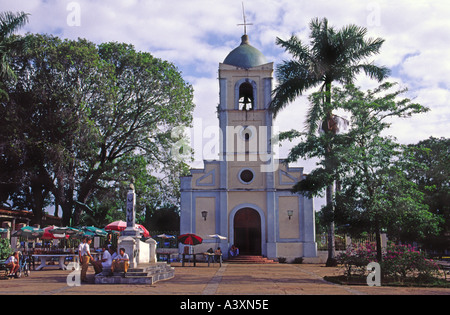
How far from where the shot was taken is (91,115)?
2545 cm

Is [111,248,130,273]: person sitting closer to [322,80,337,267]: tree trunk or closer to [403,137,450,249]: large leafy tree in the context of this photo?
[322,80,337,267]: tree trunk

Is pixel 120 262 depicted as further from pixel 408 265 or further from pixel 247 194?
pixel 247 194

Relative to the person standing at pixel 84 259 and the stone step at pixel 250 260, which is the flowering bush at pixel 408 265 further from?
the stone step at pixel 250 260

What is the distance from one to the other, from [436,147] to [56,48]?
30.4 m

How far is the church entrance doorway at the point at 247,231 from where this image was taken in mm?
26969

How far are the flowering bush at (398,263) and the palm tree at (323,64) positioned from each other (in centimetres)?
520

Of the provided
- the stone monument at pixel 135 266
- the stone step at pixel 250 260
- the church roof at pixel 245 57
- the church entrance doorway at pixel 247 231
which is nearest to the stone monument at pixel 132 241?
the stone monument at pixel 135 266

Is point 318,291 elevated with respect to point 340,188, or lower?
lower

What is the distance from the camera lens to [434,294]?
1115cm

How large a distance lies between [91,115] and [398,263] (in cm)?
1852

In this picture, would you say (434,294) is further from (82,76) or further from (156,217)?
(156,217)

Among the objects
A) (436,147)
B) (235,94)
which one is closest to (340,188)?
(235,94)

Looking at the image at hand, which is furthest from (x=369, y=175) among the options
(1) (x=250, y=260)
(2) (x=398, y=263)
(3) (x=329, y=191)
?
(1) (x=250, y=260)

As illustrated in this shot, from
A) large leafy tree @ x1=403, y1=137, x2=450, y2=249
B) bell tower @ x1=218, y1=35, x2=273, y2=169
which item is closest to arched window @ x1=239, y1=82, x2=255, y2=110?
bell tower @ x1=218, y1=35, x2=273, y2=169
